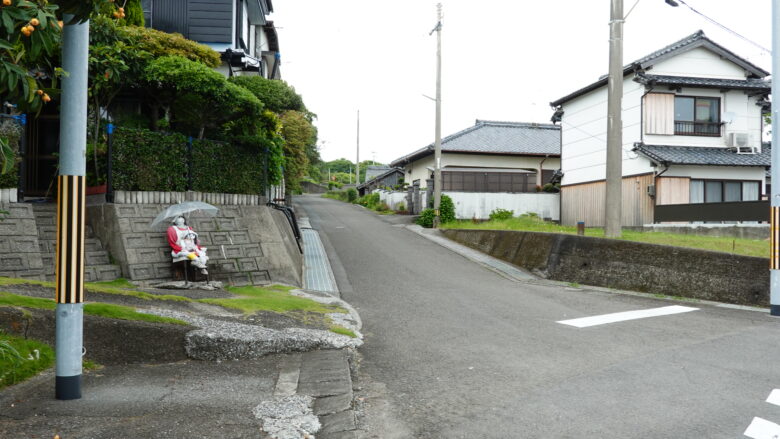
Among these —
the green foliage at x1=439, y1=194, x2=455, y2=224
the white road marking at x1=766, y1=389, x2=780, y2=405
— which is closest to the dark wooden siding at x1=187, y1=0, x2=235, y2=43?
the green foliage at x1=439, y1=194, x2=455, y2=224

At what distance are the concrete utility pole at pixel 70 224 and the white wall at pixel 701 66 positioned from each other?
72.9 ft

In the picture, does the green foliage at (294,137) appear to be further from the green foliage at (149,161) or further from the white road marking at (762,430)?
the white road marking at (762,430)

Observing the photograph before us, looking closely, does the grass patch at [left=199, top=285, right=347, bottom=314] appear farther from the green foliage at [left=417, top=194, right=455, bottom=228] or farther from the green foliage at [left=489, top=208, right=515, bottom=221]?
the green foliage at [left=489, top=208, right=515, bottom=221]

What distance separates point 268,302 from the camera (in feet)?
27.4

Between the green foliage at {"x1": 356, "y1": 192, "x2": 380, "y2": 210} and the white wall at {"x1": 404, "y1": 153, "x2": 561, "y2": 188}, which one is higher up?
the white wall at {"x1": 404, "y1": 153, "x2": 561, "y2": 188}

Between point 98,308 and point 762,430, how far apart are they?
20.1 ft

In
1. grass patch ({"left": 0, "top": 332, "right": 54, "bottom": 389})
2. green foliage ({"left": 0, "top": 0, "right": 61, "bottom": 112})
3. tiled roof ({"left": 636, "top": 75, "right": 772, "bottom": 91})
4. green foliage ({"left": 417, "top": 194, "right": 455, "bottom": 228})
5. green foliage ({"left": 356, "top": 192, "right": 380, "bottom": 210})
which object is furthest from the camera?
green foliage ({"left": 356, "top": 192, "right": 380, "bottom": 210})

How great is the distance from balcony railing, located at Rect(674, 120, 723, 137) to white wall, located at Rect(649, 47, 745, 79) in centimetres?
202

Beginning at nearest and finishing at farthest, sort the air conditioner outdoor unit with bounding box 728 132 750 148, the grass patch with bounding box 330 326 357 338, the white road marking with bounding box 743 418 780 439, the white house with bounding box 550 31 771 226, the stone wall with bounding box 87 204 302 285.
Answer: the white road marking with bounding box 743 418 780 439 → the grass patch with bounding box 330 326 357 338 → the stone wall with bounding box 87 204 302 285 → the white house with bounding box 550 31 771 226 → the air conditioner outdoor unit with bounding box 728 132 750 148

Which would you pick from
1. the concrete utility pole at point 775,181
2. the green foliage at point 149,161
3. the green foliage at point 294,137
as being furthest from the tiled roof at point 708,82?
the green foliage at point 149,161

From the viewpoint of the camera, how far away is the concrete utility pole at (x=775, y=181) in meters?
9.25

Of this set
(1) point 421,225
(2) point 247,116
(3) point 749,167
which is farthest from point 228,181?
(3) point 749,167

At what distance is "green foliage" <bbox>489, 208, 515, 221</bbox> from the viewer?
974 inches

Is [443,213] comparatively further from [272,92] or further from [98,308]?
[98,308]
